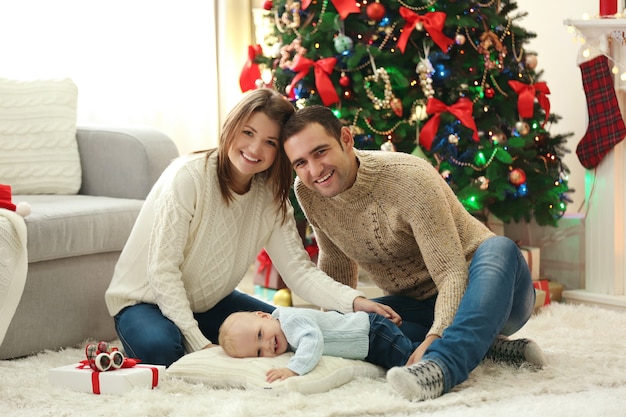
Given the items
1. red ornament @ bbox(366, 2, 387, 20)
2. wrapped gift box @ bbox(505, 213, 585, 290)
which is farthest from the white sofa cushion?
wrapped gift box @ bbox(505, 213, 585, 290)

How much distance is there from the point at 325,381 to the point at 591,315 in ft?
4.61

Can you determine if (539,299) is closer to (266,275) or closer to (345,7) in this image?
(266,275)

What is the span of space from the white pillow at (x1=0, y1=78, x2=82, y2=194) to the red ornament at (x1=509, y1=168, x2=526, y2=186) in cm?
155

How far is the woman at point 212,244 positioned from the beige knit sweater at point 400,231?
111 mm

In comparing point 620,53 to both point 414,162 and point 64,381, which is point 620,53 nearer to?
Result: point 414,162

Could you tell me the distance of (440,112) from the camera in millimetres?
3186

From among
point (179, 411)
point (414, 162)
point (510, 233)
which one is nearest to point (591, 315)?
point (510, 233)

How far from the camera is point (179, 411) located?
182 cm

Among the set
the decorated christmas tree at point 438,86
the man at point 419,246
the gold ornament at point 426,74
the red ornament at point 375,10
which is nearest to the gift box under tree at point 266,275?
the decorated christmas tree at point 438,86

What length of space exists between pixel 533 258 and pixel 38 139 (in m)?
1.91

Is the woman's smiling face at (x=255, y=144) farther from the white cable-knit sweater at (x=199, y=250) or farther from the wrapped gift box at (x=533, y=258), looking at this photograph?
the wrapped gift box at (x=533, y=258)

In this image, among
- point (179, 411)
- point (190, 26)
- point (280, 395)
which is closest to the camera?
point (179, 411)

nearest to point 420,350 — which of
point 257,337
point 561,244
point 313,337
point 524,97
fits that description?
point 313,337

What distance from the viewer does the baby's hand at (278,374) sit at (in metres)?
1.97
